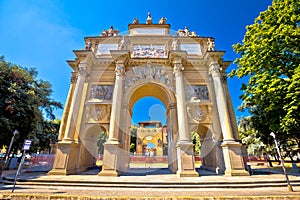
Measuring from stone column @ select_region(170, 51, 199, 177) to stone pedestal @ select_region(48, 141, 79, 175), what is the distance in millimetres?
7892

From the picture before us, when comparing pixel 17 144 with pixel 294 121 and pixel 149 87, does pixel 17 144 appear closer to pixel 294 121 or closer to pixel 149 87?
pixel 149 87

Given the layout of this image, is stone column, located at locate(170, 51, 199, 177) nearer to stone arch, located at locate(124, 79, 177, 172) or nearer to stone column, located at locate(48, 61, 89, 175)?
stone arch, located at locate(124, 79, 177, 172)

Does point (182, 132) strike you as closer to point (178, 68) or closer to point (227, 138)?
point (227, 138)

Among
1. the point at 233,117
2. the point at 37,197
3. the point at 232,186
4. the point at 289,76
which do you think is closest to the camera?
the point at 37,197

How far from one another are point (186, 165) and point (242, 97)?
23.0 feet

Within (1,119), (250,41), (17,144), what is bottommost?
(17,144)

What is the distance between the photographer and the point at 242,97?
12570 millimetres

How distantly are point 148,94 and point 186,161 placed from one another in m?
8.54

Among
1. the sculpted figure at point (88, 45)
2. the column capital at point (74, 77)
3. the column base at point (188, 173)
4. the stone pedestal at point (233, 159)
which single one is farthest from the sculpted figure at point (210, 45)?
the column capital at point (74, 77)

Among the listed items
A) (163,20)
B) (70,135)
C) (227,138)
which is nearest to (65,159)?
(70,135)

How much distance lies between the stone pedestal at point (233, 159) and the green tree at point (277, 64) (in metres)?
2.78

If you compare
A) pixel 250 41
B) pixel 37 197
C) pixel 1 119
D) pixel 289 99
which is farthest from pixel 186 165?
pixel 1 119

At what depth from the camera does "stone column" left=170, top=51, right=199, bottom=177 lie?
10899 mm

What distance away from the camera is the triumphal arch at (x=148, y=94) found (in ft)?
38.0
